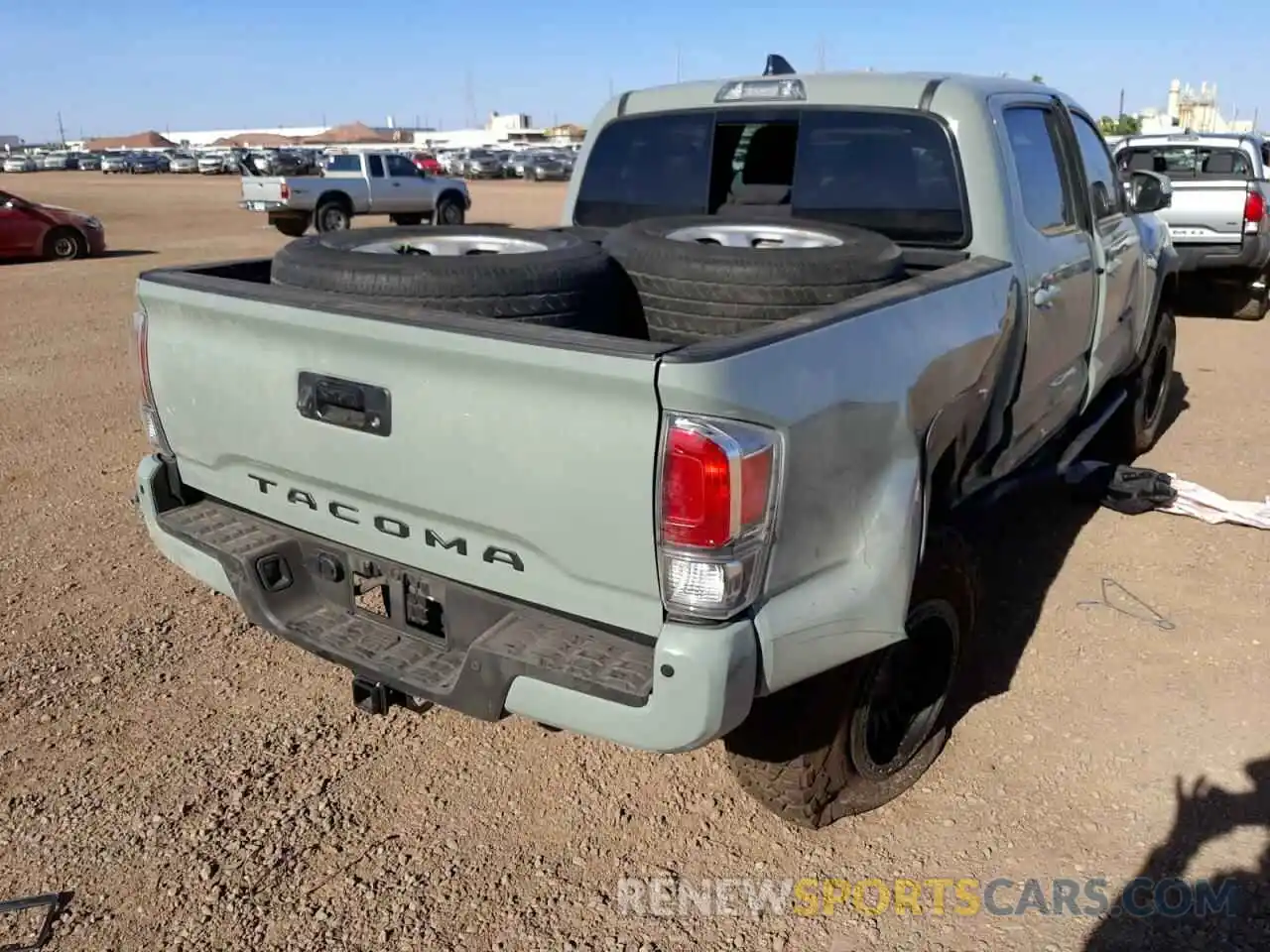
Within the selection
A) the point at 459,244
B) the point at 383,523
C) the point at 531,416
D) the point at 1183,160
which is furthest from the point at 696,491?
the point at 1183,160

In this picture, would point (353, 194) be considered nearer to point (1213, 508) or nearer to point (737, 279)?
point (1213, 508)

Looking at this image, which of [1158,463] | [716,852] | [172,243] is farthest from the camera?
[172,243]

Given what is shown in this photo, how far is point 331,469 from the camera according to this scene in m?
2.71

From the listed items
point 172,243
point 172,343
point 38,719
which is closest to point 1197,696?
point 172,343

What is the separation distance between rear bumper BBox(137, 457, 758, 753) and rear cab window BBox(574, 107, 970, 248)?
2140 millimetres

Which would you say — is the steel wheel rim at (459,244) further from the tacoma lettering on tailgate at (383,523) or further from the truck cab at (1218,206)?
the truck cab at (1218,206)

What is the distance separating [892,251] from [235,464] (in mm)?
1991

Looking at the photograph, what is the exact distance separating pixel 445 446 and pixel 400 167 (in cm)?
2446

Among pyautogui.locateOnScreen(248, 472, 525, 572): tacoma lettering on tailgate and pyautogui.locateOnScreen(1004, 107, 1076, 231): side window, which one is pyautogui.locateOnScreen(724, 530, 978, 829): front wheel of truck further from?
pyautogui.locateOnScreen(1004, 107, 1076, 231): side window

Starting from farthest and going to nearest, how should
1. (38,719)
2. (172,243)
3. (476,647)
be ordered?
1. (172,243)
2. (38,719)
3. (476,647)

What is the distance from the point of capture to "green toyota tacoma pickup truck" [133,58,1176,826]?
222 centimetres

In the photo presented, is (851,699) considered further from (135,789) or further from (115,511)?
(115,511)

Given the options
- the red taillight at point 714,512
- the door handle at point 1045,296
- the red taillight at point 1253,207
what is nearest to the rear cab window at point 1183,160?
the red taillight at point 1253,207

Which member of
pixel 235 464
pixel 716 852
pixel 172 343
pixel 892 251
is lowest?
pixel 716 852
